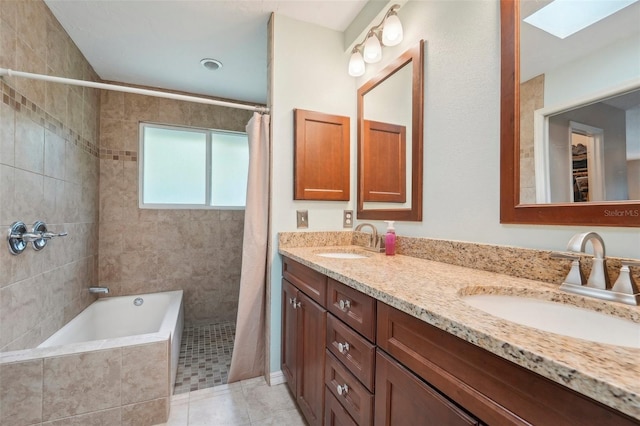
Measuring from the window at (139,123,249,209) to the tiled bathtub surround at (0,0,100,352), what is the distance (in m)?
0.47

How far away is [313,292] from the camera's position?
4.27 ft

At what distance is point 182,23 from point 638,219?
2460mm

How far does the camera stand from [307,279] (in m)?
1.39

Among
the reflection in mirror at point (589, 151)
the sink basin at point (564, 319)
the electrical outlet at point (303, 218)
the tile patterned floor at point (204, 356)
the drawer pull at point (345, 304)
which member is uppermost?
the reflection in mirror at point (589, 151)

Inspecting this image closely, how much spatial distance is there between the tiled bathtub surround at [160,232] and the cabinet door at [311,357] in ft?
5.68

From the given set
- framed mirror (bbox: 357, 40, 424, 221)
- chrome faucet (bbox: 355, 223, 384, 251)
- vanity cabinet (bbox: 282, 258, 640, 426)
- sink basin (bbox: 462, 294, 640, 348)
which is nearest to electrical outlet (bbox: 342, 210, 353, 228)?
framed mirror (bbox: 357, 40, 424, 221)

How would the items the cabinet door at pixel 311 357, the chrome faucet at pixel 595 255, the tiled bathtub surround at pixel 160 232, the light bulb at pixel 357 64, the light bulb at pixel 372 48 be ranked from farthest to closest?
the tiled bathtub surround at pixel 160 232
the light bulb at pixel 357 64
the light bulb at pixel 372 48
the cabinet door at pixel 311 357
the chrome faucet at pixel 595 255

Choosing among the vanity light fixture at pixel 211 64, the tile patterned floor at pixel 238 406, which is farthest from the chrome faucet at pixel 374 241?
the vanity light fixture at pixel 211 64

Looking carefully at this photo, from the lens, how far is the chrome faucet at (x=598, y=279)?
27.3 inches

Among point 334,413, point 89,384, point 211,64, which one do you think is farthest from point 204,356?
point 211,64

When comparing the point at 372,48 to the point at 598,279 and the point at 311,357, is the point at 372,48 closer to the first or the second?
the point at 598,279

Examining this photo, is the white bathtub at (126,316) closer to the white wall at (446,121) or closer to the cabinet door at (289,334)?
the cabinet door at (289,334)

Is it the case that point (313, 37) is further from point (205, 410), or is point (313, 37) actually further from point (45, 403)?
point (45, 403)

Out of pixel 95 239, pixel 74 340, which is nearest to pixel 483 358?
pixel 74 340
